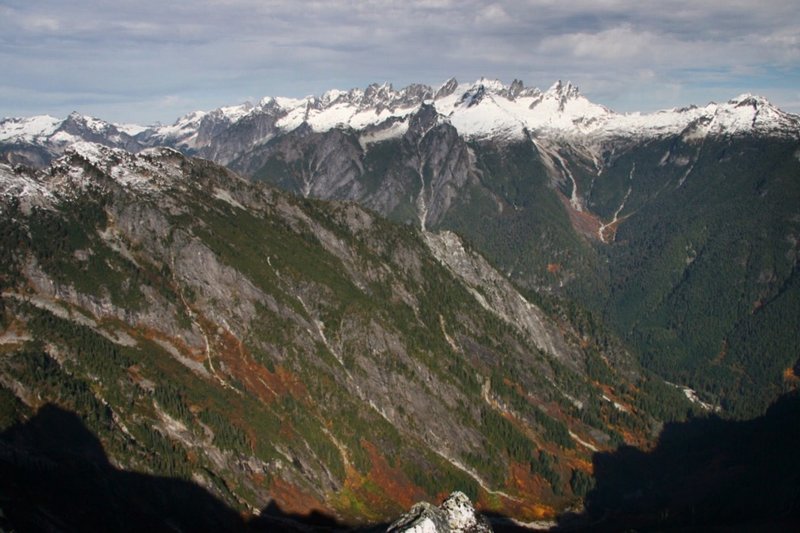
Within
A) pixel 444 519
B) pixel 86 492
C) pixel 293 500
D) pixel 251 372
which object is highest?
pixel 444 519

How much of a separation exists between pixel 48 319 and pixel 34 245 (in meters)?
29.7

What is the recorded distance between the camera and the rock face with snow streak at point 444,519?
123ft

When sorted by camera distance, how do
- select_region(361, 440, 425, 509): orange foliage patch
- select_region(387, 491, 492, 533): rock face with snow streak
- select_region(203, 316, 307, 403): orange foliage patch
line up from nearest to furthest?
select_region(387, 491, 492, 533): rock face with snow streak → select_region(361, 440, 425, 509): orange foliage patch → select_region(203, 316, 307, 403): orange foliage patch

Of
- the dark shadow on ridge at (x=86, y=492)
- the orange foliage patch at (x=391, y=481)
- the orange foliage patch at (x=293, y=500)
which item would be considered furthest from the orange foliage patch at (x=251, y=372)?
the dark shadow on ridge at (x=86, y=492)

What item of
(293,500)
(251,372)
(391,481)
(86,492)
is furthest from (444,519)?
(251,372)

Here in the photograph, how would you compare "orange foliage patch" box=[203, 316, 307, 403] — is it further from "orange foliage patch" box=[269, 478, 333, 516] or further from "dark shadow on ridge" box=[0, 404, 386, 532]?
"dark shadow on ridge" box=[0, 404, 386, 532]

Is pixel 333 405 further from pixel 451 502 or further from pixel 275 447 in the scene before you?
pixel 451 502

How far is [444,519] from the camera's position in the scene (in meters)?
39.6

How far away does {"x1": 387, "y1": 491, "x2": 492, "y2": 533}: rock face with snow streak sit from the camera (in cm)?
3759

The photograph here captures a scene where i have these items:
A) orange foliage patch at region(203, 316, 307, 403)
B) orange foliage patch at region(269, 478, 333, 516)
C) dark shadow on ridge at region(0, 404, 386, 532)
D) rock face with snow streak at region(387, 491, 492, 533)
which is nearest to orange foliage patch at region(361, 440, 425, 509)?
orange foliage patch at region(269, 478, 333, 516)

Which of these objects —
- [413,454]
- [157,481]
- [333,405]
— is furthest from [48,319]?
[413,454]

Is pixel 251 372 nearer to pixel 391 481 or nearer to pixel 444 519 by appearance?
pixel 391 481

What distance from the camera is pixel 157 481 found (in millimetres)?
141250

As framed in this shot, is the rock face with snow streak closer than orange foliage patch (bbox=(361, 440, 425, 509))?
Yes
